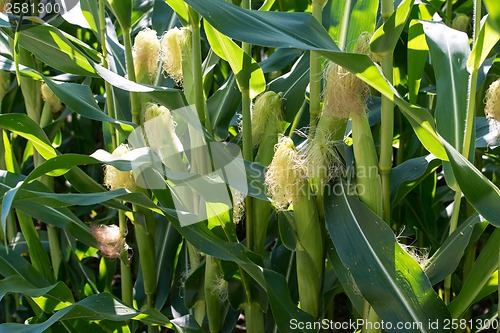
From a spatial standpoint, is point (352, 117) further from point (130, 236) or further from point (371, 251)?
point (130, 236)

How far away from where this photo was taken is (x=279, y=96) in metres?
1.44

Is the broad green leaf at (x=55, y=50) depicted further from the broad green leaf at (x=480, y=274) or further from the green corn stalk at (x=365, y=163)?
the broad green leaf at (x=480, y=274)

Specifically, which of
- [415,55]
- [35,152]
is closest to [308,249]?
[415,55]

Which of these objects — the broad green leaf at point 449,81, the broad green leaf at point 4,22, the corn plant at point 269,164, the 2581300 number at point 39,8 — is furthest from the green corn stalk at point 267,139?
the 2581300 number at point 39,8

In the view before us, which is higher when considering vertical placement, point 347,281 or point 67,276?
point 347,281

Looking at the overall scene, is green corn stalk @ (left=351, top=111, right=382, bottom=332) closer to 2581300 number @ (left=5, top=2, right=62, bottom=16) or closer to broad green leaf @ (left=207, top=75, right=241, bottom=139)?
broad green leaf @ (left=207, top=75, right=241, bottom=139)

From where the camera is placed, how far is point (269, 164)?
1451mm

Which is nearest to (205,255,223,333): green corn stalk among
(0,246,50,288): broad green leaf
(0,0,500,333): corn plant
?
(0,0,500,333): corn plant

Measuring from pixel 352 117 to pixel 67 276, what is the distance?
1315 millimetres

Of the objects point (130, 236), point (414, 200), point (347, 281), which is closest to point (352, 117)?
point (347, 281)

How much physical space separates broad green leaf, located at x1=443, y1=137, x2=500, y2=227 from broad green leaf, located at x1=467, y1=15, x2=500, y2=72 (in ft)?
0.59

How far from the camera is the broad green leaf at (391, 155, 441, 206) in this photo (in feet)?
4.67

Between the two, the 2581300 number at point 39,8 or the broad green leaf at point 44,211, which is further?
the 2581300 number at point 39,8

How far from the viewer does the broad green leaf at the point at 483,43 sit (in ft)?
3.67
